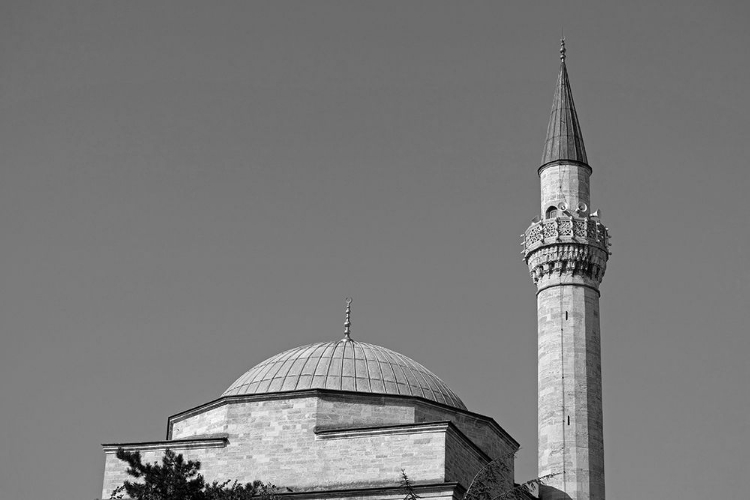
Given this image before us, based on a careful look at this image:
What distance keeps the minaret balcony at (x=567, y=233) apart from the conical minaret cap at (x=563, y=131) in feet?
3.17

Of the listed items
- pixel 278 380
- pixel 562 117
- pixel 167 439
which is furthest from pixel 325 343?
pixel 562 117

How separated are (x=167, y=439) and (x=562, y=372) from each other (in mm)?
5269

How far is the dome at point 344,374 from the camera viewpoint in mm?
17172

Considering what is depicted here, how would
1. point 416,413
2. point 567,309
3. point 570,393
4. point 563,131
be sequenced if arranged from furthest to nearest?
1. point 563,131
2. point 567,309
3. point 570,393
4. point 416,413

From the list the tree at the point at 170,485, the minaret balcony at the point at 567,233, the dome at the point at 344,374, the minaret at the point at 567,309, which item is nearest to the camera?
the tree at the point at 170,485

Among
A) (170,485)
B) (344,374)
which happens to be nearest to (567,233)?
(344,374)

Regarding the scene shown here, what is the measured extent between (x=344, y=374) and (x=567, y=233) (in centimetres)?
411

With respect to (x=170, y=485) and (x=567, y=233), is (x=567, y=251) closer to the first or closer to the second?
(x=567, y=233)

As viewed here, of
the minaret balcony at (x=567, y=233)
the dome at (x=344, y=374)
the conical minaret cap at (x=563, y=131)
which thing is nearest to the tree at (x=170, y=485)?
the dome at (x=344, y=374)

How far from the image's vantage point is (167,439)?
17.7m

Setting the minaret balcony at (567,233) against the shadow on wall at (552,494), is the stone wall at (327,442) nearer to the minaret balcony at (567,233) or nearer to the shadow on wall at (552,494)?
the shadow on wall at (552,494)

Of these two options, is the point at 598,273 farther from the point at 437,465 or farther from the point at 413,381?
the point at 437,465

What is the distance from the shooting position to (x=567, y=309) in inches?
741

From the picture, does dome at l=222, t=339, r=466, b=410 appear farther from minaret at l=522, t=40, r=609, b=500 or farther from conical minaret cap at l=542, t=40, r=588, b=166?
conical minaret cap at l=542, t=40, r=588, b=166
